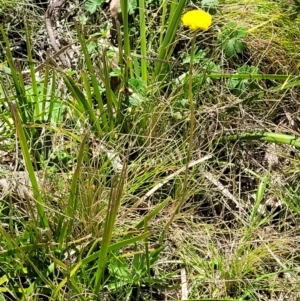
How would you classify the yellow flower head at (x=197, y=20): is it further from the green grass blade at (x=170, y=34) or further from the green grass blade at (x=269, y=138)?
the green grass blade at (x=269, y=138)

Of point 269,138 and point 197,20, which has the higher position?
point 197,20

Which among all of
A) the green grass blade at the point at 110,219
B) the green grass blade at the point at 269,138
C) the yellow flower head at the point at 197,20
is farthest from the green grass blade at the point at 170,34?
the green grass blade at the point at 110,219

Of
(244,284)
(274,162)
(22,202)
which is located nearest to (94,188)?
(22,202)

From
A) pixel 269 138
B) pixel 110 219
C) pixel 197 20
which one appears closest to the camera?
pixel 110 219

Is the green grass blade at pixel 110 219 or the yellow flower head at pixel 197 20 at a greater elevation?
the yellow flower head at pixel 197 20

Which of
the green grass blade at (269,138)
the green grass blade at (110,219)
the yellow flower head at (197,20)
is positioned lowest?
the green grass blade at (269,138)

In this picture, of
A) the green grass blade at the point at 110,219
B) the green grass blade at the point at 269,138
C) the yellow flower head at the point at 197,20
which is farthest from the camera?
the green grass blade at the point at 269,138

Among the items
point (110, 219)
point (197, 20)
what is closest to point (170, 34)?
point (197, 20)

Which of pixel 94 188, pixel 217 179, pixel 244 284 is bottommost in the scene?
pixel 244 284

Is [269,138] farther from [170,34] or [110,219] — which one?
[110,219]

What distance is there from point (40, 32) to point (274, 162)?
2.92 ft

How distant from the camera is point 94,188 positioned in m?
1.40

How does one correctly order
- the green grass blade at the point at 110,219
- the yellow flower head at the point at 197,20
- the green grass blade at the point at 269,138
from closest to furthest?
the green grass blade at the point at 110,219 < the yellow flower head at the point at 197,20 < the green grass blade at the point at 269,138

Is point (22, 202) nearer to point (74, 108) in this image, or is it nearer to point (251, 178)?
point (74, 108)
